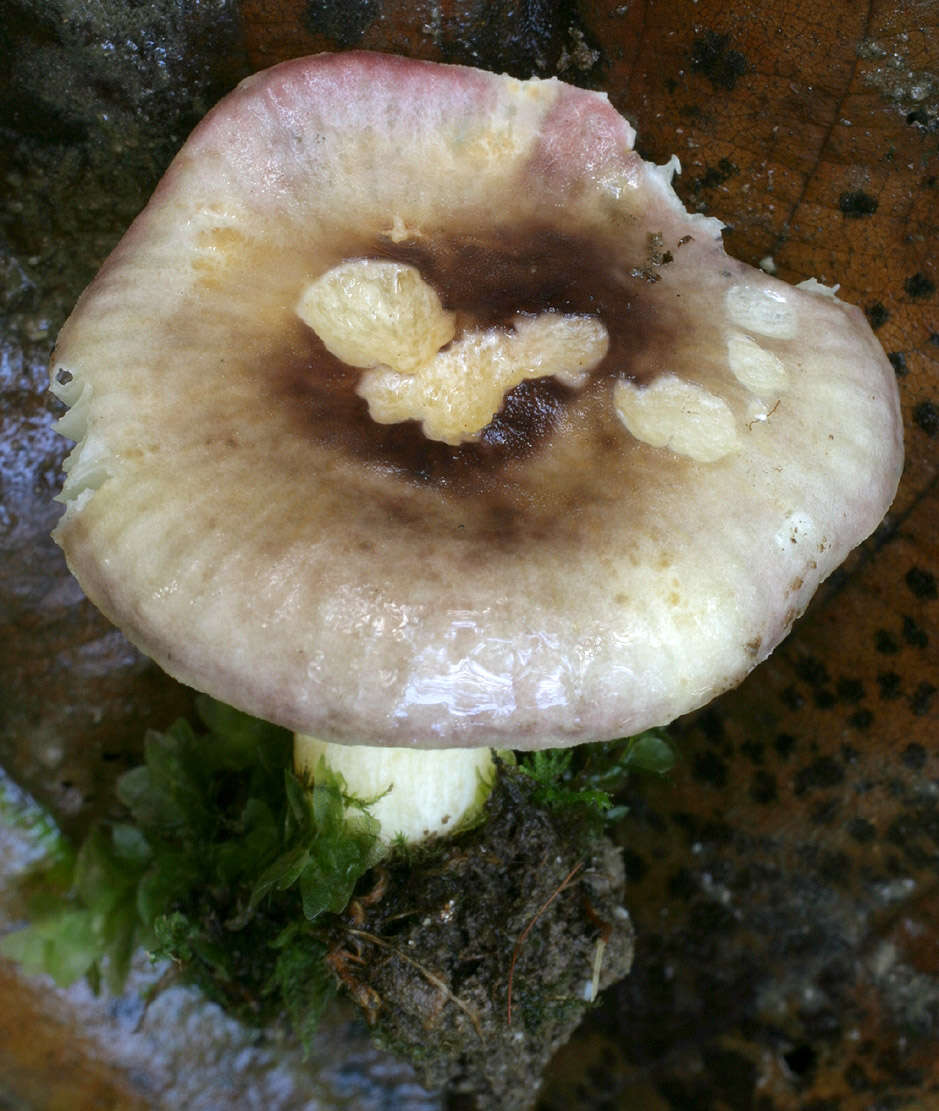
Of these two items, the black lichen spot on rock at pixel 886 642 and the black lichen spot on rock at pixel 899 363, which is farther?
the black lichen spot on rock at pixel 886 642

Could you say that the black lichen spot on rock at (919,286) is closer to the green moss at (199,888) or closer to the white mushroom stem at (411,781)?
the white mushroom stem at (411,781)

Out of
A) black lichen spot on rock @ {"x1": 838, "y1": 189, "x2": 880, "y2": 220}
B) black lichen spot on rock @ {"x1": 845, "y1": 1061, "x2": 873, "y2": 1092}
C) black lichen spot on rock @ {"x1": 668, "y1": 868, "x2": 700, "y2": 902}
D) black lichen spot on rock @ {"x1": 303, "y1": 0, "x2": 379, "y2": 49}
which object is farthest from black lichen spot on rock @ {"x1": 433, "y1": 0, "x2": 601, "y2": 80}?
black lichen spot on rock @ {"x1": 845, "y1": 1061, "x2": 873, "y2": 1092}

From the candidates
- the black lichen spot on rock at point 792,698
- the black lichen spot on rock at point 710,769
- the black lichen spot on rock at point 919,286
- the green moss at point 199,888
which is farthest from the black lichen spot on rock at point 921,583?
the green moss at point 199,888

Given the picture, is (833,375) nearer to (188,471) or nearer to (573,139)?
(573,139)

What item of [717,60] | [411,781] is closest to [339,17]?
[717,60]

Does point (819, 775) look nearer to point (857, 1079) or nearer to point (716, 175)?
point (857, 1079)

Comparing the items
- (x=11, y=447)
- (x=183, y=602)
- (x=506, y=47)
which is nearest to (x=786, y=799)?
(x=183, y=602)

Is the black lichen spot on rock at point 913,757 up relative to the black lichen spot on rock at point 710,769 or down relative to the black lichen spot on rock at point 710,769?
up

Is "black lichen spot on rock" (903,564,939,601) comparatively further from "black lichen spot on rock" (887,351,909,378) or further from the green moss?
the green moss
